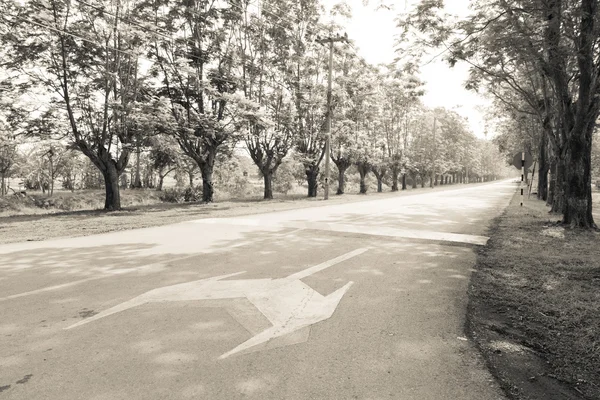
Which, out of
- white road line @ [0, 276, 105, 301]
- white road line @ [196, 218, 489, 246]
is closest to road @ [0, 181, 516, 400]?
white road line @ [0, 276, 105, 301]

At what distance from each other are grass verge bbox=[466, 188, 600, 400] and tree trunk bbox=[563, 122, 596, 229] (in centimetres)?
388

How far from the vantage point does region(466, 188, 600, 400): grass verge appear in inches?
118

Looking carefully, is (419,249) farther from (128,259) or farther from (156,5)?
(156,5)

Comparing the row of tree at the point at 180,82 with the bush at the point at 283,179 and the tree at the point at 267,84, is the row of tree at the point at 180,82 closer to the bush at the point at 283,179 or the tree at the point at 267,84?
the tree at the point at 267,84

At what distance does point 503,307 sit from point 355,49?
27808 mm

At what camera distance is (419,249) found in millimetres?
7699

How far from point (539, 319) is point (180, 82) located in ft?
65.1

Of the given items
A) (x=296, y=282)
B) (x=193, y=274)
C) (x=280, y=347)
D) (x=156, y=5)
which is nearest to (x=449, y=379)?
(x=280, y=347)

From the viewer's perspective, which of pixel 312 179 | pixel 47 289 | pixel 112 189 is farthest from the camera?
pixel 312 179

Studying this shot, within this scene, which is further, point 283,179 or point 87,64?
point 283,179

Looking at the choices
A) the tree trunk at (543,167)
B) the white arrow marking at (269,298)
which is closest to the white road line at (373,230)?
the white arrow marking at (269,298)

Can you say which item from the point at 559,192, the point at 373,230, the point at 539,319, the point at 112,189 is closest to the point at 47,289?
the point at 539,319

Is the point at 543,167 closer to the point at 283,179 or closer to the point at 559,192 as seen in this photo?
the point at 559,192

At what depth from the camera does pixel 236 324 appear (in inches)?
148
